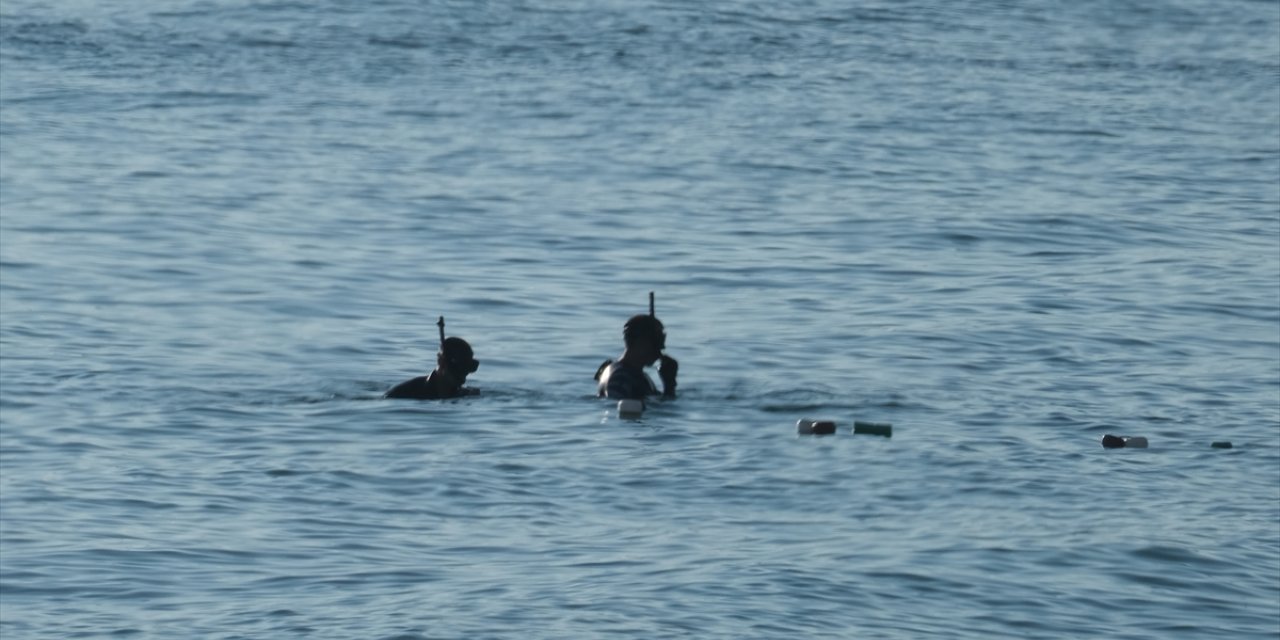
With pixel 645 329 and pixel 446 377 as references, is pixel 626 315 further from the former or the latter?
pixel 645 329

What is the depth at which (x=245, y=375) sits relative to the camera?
70.9 ft

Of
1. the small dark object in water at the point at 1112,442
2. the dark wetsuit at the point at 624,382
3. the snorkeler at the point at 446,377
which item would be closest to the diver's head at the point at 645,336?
the dark wetsuit at the point at 624,382

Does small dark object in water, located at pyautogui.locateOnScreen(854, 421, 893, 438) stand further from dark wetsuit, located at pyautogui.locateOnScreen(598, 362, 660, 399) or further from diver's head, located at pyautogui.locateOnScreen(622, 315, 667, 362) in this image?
dark wetsuit, located at pyautogui.locateOnScreen(598, 362, 660, 399)

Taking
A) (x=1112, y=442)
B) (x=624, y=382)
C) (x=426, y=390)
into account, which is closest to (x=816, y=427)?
(x=624, y=382)

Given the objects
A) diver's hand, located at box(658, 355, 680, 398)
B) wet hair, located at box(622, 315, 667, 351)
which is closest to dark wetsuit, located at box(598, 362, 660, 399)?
diver's hand, located at box(658, 355, 680, 398)

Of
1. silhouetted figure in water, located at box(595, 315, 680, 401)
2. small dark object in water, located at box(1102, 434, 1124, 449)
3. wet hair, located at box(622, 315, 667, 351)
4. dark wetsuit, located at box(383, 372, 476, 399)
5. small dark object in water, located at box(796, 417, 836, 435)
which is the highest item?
wet hair, located at box(622, 315, 667, 351)

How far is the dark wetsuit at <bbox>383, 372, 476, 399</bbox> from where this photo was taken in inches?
784

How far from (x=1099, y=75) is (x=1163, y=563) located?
31371 millimetres

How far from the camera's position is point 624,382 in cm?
1966

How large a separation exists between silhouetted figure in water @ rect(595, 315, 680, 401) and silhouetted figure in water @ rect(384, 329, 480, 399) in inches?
45.7

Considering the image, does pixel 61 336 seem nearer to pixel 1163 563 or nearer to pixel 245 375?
pixel 245 375

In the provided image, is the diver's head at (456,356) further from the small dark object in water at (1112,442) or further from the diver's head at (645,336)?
the small dark object in water at (1112,442)

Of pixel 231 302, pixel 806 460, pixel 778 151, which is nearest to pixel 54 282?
pixel 231 302

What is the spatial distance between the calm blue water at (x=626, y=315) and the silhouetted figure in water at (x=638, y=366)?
0.29 m
